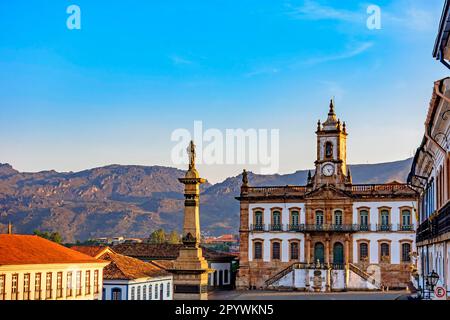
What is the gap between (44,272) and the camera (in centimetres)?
3406

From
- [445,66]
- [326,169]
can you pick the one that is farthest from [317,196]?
[445,66]

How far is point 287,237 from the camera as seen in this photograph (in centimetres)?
5644

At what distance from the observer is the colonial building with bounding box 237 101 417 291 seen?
53375mm

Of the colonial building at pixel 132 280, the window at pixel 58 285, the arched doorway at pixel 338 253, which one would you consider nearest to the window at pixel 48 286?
the window at pixel 58 285

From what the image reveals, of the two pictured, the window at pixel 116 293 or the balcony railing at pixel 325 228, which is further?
the balcony railing at pixel 325 228

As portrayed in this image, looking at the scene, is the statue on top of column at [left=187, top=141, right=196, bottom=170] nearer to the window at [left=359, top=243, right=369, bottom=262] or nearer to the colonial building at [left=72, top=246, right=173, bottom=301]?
the colonial building at [left=72, top=246, right=173, bottom=301]

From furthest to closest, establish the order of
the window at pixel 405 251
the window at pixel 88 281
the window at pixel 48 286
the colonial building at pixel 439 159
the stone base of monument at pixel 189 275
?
the window at pixel 405 251 → the window at pixel 88 281 → the window at pixel 48 286 → the stone base of monument at pixel 189 275 → the colonial building at pixel 439 159

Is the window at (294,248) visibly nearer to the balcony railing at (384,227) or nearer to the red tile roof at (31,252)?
the balcony railing at (384,227)

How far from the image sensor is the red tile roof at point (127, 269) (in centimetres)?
4197

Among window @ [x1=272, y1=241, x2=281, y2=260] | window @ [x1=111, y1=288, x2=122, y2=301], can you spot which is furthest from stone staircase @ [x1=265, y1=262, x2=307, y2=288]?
window @ [x1=111, y1=288, x2=122, y2=301]

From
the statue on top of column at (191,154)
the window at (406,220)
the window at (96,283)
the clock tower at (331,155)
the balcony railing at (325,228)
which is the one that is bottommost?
the window at (96,283)

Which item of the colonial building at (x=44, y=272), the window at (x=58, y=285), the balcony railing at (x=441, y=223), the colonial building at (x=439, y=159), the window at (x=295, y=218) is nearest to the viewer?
the colonial building at (x=439, y=159)

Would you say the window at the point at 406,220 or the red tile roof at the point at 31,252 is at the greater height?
the window at the point at 406,220
